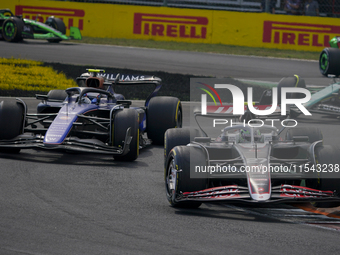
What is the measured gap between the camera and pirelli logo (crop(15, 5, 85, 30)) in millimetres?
24109

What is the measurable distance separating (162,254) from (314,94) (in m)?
8.78

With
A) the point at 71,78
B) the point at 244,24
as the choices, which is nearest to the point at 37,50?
the point at 71,78

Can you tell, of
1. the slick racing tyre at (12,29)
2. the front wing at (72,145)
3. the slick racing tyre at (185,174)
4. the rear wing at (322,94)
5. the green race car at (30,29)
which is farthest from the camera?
the green race car at (30,29)

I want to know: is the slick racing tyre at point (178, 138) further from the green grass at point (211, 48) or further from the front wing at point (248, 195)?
the green grass at point (211, 48)

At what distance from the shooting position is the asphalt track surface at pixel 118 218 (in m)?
4.51

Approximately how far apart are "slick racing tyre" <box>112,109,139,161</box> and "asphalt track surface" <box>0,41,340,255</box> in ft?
0.43

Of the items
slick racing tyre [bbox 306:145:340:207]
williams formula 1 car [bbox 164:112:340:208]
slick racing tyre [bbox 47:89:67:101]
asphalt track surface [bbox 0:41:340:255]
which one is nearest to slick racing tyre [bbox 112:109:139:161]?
asphalt track surface [bbox 0:41:340:255]

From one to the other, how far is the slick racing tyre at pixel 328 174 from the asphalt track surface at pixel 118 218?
0.29 meters

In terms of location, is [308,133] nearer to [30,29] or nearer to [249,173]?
[249,173]

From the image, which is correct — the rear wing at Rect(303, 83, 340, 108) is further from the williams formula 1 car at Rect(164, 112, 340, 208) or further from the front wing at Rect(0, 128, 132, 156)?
the williams formula 1 car at Rect(164, 112, 340, 208)

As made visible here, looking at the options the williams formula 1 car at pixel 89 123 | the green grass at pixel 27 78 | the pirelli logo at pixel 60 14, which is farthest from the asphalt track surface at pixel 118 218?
the pirelli logo at pixel 60 14

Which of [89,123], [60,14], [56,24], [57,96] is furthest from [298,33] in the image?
[89,123]

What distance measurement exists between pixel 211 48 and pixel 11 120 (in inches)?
574

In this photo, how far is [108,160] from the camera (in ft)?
27.0
